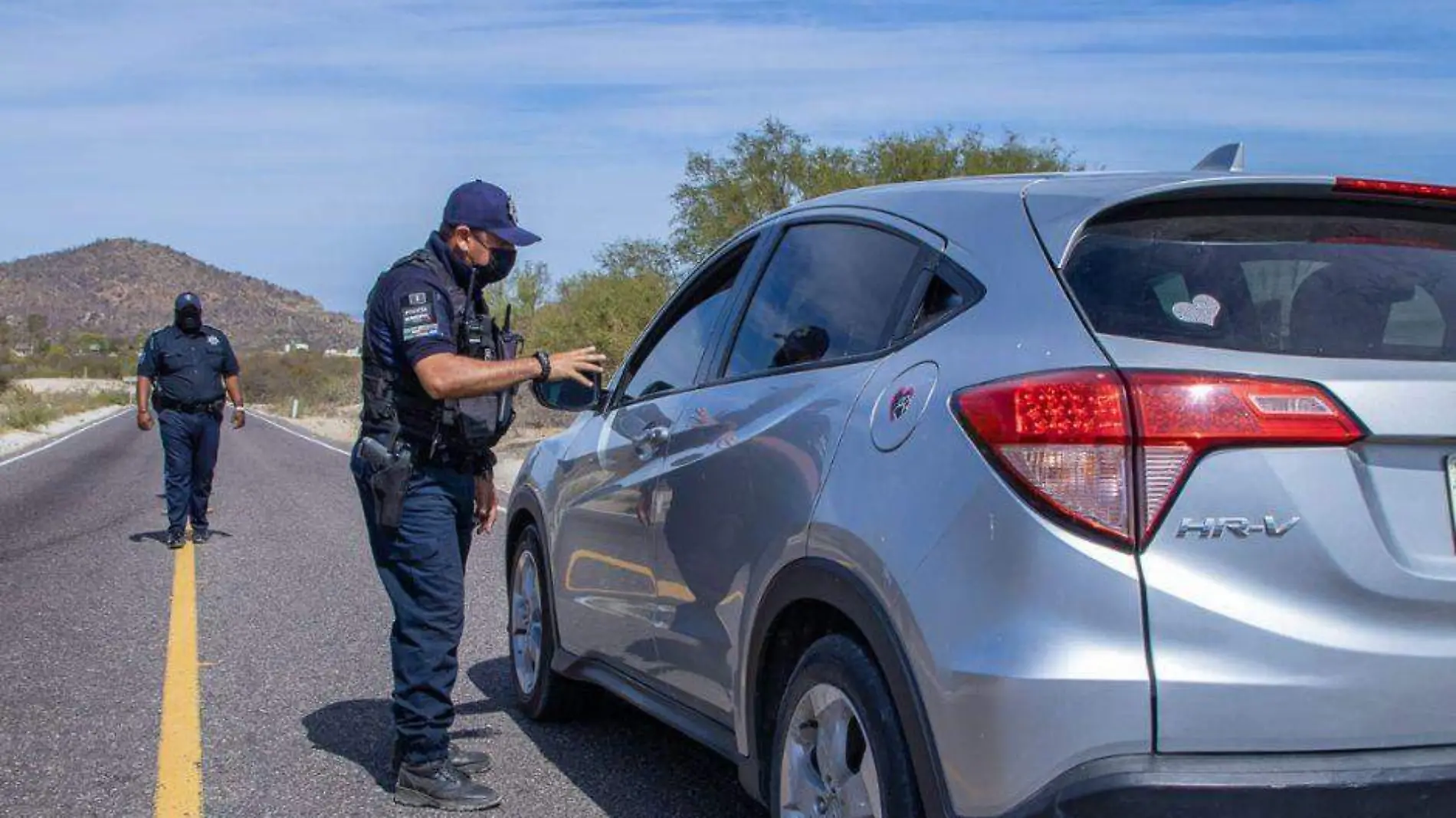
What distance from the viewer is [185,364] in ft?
42.1

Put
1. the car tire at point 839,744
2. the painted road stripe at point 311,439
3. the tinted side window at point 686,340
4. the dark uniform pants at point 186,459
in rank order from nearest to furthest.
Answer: the car tire at point 839,744, the tinted side window at point 686,340, the dark uniform pants at point 186,459, the painted road stripe at point 311,439

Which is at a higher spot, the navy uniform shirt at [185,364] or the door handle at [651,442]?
the door handle at [651,442]

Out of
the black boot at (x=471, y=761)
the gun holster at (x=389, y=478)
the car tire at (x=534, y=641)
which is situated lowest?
the black boot at (x=471, y=761)

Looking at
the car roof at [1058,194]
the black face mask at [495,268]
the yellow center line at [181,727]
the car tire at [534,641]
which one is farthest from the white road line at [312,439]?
the car roof at [1058,194]

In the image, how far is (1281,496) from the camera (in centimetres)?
286

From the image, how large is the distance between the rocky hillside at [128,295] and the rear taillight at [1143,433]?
155247 mm

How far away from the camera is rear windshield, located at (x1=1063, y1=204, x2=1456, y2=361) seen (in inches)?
120

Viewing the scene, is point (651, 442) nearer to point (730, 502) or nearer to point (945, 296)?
point (730, 502)

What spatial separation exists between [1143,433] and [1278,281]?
54cm

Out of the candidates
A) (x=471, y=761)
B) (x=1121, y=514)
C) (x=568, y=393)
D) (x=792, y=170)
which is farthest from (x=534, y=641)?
(x=792, y=170)

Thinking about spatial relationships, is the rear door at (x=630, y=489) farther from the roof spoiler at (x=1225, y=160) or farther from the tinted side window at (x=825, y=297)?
the roof spoiler at (x=1225, y=160)

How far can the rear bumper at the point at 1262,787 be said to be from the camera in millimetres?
2775

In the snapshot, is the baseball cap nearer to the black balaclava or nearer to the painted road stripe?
the black balaclava

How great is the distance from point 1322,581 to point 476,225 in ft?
10.6
